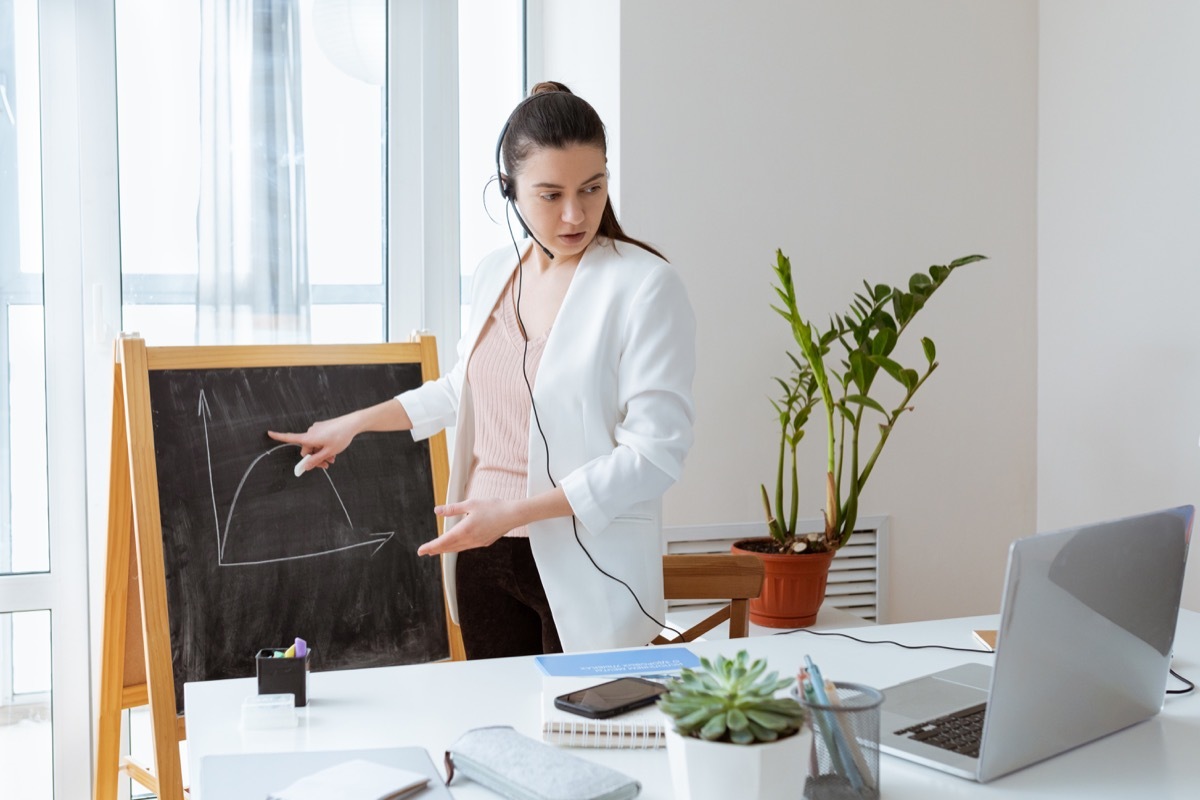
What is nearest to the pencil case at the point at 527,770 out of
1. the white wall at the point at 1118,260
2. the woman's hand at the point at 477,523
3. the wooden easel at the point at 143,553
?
the woman's hand at the point at 477,523

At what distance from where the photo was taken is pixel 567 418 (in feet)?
5.97

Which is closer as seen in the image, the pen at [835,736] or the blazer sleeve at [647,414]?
the pen at [835,736]

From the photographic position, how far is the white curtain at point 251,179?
8.81ft

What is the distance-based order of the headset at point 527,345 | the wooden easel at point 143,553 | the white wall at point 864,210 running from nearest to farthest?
the headset at point 527,345
the wooden easel at point 143,553
the white wall at point 864,210

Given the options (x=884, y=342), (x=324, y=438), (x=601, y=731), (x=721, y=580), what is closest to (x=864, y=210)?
(x=884, y=342)

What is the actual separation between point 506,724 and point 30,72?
6.82 feet

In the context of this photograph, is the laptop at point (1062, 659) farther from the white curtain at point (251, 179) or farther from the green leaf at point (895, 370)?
the white curtain at point (251, 179)

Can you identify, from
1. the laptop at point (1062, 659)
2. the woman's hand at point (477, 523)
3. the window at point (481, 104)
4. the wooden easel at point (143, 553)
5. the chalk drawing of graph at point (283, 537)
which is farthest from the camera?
the window at point (481, 104)

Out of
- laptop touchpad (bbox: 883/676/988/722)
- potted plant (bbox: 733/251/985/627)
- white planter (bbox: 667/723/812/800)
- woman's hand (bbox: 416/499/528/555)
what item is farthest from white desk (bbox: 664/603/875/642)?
white planter (bbox: 667/723/812/800)

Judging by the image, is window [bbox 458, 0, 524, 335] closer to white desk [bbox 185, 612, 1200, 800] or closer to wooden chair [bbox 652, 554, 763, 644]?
wooden chair [bbox 652, 554, 763, 644]

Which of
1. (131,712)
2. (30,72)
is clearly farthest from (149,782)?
(30,72)

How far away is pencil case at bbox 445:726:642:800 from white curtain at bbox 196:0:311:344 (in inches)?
70.5

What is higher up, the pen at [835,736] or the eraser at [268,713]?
the pen at [835,736]

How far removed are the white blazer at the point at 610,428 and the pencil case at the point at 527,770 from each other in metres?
0.65
